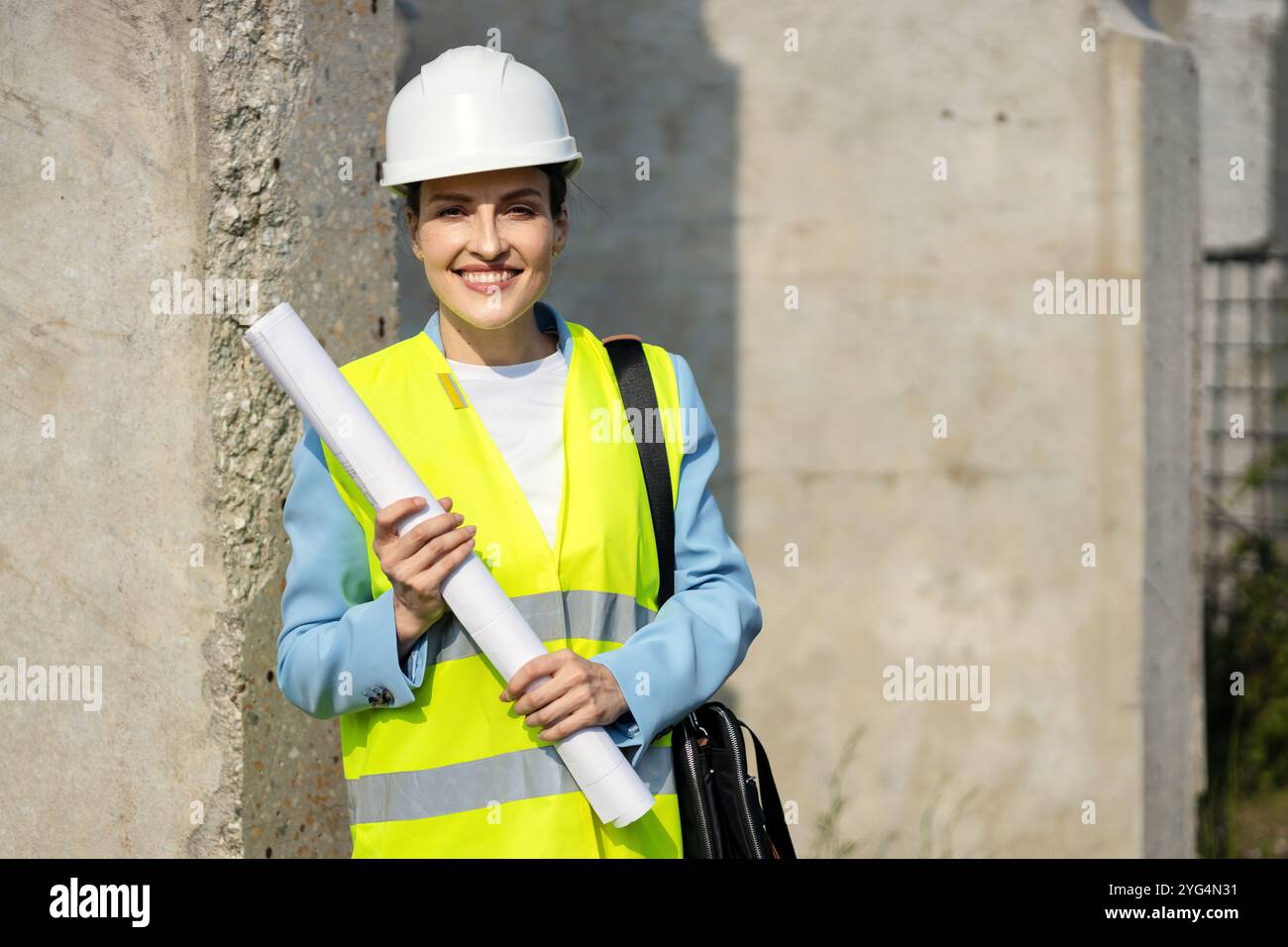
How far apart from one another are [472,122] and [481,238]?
0.54 feet

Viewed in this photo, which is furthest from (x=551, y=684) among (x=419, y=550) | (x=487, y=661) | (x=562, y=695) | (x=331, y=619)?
(x=331, y=619)

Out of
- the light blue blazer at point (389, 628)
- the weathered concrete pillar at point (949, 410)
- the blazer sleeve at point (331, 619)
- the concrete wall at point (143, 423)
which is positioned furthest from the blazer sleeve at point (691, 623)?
the weathered concrete pillar at point (949, 410)

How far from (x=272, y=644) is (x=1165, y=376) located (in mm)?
3504

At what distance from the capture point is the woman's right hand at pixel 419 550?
76.3 inches

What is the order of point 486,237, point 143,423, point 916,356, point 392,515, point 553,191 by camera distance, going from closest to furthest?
point 392,515
point 486,237
point 553,191
point 143,423
point 916,356

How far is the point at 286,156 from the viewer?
111 inches

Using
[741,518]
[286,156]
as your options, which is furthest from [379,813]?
[741,518]

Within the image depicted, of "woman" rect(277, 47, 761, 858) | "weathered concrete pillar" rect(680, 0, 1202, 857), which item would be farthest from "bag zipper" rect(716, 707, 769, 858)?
"weathered concrete pillar" rect(680, 0, 1202, 857)

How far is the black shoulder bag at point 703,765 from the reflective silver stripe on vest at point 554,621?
0.48ft

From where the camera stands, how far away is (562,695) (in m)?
1.96

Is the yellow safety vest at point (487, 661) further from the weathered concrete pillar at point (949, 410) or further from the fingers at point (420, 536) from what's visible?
the weathered concrete pillar at point (949, 410)

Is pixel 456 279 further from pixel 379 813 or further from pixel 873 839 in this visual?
pixel 873 839

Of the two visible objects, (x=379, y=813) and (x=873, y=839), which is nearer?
(x=379, y=813)

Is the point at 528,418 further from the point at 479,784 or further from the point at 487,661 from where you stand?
the point at 479,784
